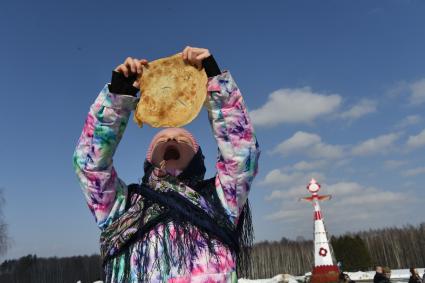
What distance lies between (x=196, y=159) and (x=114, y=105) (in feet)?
1.95

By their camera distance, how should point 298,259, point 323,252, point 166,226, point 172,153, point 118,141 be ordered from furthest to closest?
point 298,259
point 323,252
point 172,153
point 118,141
point 166,226

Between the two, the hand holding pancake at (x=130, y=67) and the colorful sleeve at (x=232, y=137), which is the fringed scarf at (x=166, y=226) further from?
the hand holding pancake at (x=130, y=67)

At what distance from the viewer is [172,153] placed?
7.75 feet

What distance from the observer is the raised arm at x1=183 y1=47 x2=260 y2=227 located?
2076 millimetres

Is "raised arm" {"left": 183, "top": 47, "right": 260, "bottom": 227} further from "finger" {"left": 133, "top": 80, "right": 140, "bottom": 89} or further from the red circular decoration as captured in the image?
the red circular decoration

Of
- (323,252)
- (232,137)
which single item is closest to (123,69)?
(232,137)

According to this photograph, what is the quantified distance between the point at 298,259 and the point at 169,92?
40595 mm

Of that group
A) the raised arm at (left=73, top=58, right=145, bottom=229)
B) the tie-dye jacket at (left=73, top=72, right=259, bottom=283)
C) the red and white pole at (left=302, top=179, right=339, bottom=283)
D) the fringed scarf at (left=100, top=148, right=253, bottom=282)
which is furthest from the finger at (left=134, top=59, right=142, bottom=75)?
the red and white pole at (left=302, top=179, right=339, bottom=283)

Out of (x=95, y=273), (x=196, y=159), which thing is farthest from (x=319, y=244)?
(x=95, y=273)

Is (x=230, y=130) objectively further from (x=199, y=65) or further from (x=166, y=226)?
(x=166, y=226)

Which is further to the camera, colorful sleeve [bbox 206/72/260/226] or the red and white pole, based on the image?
the red and white pole

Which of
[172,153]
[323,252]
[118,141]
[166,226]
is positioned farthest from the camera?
[323,252]

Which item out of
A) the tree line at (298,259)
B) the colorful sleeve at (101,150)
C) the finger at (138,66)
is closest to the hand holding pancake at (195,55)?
the finger at (138,66)

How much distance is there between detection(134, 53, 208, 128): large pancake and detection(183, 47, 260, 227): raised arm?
0.06 meters
